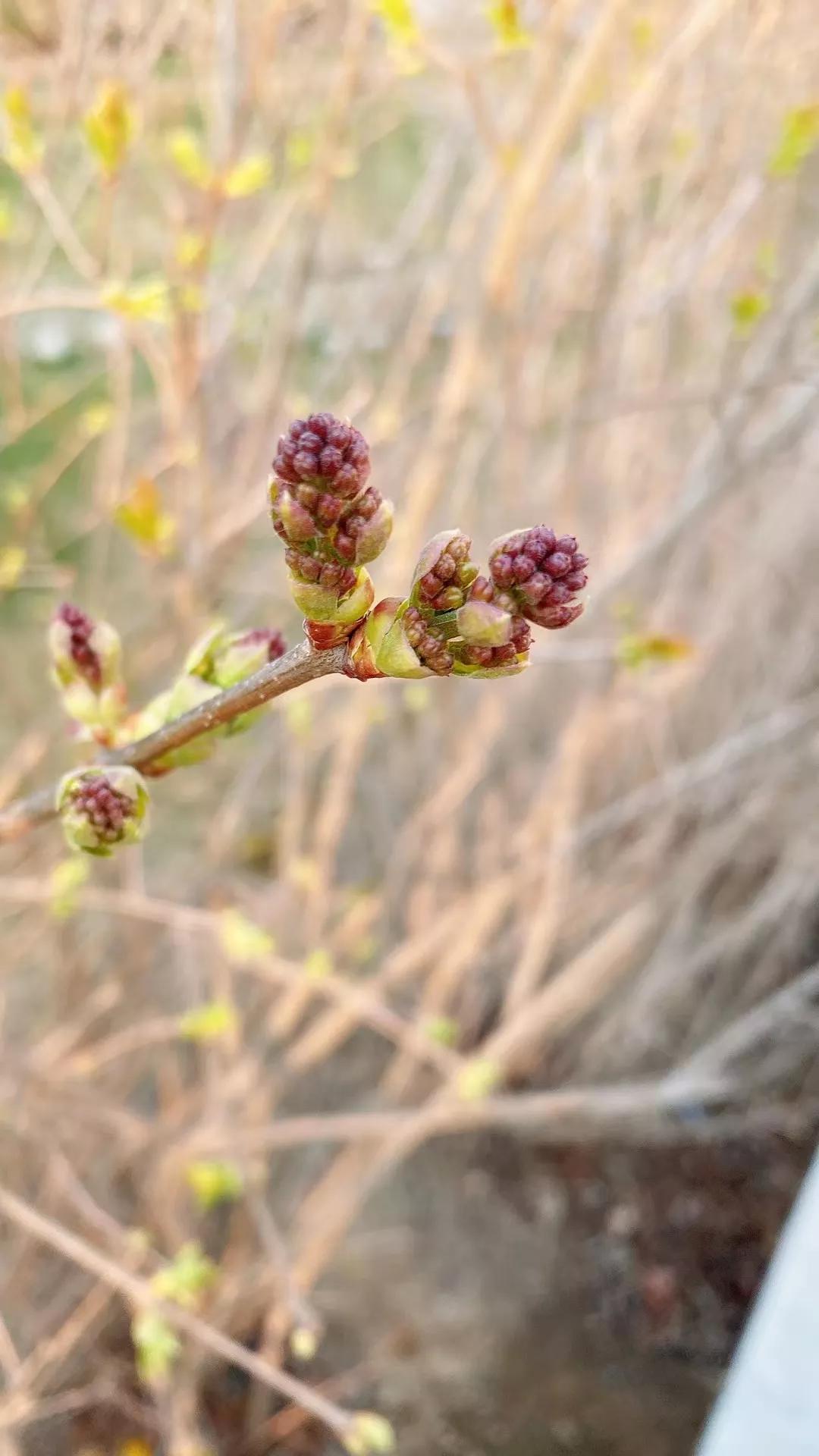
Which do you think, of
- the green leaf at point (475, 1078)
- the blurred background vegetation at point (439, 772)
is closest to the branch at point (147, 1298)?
the blurred background vegetation at point (439, 772)

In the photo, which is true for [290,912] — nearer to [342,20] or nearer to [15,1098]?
[15,1098]

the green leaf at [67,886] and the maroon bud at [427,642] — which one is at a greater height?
the green leaf at [67,886]

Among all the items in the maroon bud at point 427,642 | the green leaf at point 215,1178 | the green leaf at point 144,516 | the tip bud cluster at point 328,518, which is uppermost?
the green leaf at point 144,516

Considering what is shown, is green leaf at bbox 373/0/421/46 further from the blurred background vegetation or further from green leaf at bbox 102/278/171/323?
green leaf at bbox 102/278/171/323

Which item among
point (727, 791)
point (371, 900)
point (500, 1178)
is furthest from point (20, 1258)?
point (727, 791)

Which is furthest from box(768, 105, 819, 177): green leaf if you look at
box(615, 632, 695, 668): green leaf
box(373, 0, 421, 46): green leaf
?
box(615, 632, 695, 668): green leaf

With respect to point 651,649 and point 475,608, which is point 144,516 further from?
point 475,608

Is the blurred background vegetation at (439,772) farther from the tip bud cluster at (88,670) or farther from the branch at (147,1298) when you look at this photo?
the tip bud cluster at (88,670)
